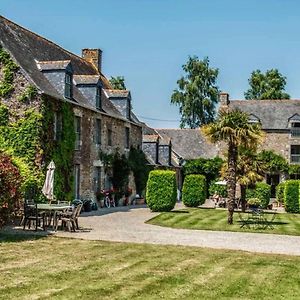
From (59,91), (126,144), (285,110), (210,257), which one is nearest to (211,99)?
(285,110)

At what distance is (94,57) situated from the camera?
40688 mm

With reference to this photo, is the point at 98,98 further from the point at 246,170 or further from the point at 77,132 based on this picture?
the point at 246,170

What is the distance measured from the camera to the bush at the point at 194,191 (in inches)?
1346

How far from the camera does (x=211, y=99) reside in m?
64.6

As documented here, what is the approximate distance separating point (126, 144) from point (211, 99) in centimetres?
2951

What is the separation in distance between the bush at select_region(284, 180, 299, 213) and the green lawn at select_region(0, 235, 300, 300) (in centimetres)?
1900

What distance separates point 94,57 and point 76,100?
1257cm

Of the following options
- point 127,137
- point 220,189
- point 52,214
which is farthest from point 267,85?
point 52,214

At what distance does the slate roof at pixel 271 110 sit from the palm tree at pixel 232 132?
2631cm

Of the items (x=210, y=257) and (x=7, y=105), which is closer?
(x=210, y=257)

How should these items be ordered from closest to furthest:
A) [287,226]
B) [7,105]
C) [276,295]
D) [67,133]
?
[276,295], [287,226], [7,105], [67,133]

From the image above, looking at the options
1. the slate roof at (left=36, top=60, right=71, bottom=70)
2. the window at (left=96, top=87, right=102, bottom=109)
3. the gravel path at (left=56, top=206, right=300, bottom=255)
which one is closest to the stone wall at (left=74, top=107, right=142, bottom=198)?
the window at (left=96, top=87, right=102, bottom=109)

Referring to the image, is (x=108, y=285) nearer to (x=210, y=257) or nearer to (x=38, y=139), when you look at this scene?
(x=210, y=257)

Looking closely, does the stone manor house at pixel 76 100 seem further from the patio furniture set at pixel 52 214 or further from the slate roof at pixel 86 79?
the patio furniture set at pixel 52 214
